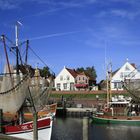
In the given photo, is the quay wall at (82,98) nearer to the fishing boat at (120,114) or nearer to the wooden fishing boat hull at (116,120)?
the fishing boat at (120,114)

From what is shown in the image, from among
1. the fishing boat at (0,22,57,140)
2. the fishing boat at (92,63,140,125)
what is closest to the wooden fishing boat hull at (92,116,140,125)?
the fishing boat at (92,63,140,125)

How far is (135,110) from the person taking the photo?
2741 inches

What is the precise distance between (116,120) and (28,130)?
104 ft

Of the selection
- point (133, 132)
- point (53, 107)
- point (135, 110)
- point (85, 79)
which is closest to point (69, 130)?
point (133, 132)

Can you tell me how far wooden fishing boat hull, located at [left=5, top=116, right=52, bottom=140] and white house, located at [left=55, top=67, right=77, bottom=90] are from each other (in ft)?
268

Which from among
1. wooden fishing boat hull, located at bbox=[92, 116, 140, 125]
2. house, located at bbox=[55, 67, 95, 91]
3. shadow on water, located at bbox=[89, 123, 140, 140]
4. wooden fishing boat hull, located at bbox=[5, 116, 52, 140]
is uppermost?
house, located at bbox=[55, 67, 95, 91]

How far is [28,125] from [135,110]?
123 ft

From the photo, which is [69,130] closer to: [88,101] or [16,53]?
[16,53]

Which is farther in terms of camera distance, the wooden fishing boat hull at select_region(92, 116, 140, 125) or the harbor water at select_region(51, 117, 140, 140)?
the wooden fishing boat hull at select_region(92, 116, 140, 125)

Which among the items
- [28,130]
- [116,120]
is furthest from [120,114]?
[28,130]

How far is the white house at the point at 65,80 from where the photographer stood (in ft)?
389

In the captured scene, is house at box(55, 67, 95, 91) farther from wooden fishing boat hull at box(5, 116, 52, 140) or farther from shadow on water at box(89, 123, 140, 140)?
wooden fishing boat hull at box(5, 116, 52, 140)

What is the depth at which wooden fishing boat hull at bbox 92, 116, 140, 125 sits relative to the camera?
63.2 m

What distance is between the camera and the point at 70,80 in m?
118
